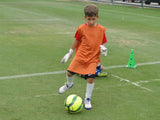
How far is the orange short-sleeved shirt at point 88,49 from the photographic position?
5.85m

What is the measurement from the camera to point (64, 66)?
29.6ft

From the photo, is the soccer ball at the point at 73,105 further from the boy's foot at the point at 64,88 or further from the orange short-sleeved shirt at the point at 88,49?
the boy's foot at the point at 64,88

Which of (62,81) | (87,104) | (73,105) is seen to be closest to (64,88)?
(87,104)

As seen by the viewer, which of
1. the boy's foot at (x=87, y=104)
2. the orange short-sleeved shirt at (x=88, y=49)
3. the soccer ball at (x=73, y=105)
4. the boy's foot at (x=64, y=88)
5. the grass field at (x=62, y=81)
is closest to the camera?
the soccer ball at (x=73, y=105)

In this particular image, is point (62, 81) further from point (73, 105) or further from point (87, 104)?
point (73, 105)

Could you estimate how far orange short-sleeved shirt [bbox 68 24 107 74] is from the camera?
5.85 meters

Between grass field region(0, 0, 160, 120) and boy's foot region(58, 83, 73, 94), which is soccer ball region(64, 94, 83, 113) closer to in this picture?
grass field region(0, 0, 160, 120)

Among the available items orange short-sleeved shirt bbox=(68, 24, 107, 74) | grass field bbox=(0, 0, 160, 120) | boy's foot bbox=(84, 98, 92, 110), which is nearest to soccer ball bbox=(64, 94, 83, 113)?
grass field bbox=(0, 0, 160, 120)

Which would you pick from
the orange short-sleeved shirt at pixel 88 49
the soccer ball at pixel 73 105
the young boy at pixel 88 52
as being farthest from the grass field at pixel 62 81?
the orange short-sleeved shirt at pixel 88 49

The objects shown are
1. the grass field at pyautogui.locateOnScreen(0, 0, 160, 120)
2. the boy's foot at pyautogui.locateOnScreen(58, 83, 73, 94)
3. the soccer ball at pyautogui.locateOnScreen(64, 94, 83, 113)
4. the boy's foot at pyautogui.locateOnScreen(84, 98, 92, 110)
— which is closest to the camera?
the soccer ball at pyautogui.locateOnScreen(64, 94, 83, 113)

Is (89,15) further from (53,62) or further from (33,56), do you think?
(33,56)

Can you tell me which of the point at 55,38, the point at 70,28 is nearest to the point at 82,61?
the point at 55,38

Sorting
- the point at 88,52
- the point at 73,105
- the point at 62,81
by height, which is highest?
the point at 88,52

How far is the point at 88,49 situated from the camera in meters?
5.88
